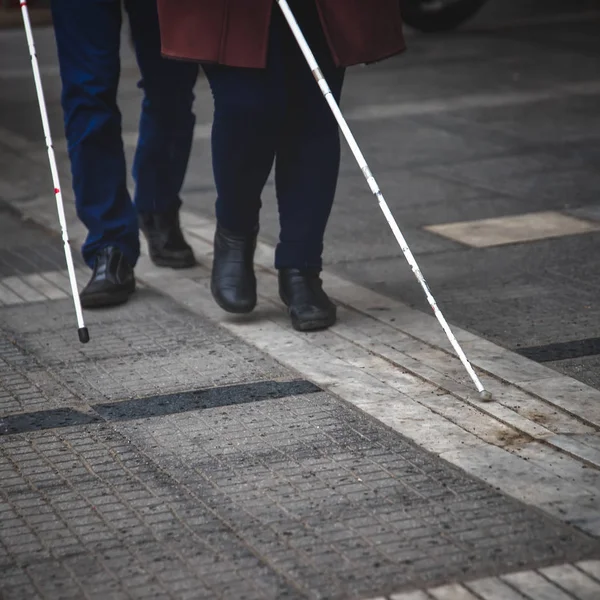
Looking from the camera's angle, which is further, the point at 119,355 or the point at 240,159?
the point at 240,159

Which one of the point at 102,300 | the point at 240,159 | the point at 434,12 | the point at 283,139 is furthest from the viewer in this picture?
the point at 434,12

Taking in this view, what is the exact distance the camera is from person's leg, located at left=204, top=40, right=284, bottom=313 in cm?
459

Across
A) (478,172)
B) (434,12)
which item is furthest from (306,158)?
(434,12)

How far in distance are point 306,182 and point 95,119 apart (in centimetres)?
88

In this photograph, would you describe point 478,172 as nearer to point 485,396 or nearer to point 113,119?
point 113,119

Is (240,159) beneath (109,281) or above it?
above

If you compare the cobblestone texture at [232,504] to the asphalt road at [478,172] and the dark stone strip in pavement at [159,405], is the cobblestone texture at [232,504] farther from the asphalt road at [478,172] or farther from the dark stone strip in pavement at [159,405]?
the asphalt road at [478,172]

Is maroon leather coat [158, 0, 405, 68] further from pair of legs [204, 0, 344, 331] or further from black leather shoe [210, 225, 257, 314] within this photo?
black leather shoe [210, 225, 257, 314]

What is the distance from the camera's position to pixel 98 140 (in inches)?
206

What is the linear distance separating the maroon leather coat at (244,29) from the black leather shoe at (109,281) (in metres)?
0.93

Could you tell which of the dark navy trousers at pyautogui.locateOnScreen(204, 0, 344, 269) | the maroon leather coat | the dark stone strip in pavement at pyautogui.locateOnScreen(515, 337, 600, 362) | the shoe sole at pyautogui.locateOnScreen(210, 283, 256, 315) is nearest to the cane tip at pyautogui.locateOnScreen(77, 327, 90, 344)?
the shoe sole at pyautogui.locateOnScreen(210, 283, 256, 315)

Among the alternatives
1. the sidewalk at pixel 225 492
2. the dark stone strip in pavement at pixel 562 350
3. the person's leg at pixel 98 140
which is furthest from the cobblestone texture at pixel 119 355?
the dark stone strip in pavement at pixel 562 350

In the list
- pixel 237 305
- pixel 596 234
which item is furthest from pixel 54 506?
pixel 596 234

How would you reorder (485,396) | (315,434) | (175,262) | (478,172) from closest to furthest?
(315,434) < (485,396) < (175,262) < (478,172)
